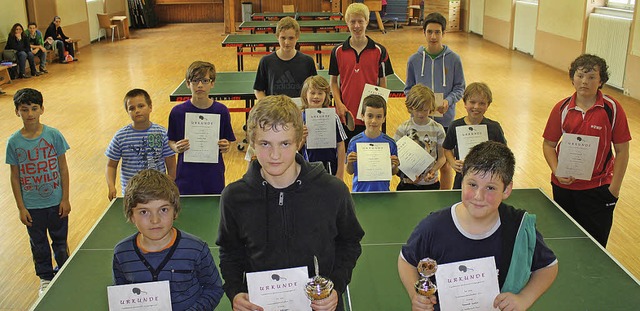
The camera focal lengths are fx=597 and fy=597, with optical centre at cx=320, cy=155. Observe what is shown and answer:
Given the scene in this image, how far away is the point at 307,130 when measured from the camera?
3998 millimetres

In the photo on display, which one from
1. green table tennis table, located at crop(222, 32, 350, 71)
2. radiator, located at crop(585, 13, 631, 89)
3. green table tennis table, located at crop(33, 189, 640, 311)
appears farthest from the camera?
green table tennis table, located at crop(222, 32, 350, 71)

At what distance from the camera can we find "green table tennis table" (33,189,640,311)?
247 cm

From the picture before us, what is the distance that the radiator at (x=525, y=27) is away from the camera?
1485 centimetres

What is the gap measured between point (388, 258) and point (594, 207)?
148cm

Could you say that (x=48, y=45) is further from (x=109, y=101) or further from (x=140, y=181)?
(x=140, y=181)

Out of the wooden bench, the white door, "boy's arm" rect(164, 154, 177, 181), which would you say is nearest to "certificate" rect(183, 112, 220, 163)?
"boy's arm" rect(164, 154, 177, 181)

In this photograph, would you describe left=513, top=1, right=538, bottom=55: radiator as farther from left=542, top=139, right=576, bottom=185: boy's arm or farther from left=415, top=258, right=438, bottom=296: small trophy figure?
left=415, top=258, right=438, bottom=296: small trophy figure

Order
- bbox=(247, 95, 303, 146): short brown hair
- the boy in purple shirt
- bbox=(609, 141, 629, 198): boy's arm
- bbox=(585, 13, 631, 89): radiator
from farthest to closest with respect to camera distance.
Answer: bbox=(585, 13, 631, 89): radiator → the boy in purple shirt → bbox=(609, 141, 629, 198): boy's arm → bbox=(247, 95, 303, 146): short brown hair

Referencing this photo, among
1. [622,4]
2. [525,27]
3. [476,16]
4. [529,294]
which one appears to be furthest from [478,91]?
[476,16]

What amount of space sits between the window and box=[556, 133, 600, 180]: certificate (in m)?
8.60

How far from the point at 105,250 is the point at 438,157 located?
232 centimetres

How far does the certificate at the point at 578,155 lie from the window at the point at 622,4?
8599 millimetres

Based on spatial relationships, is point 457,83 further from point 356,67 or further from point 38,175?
point 38,175

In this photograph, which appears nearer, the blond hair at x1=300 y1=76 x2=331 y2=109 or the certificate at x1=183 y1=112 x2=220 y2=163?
the certificate at x1=183 y1=112 x2=220 y2=163
